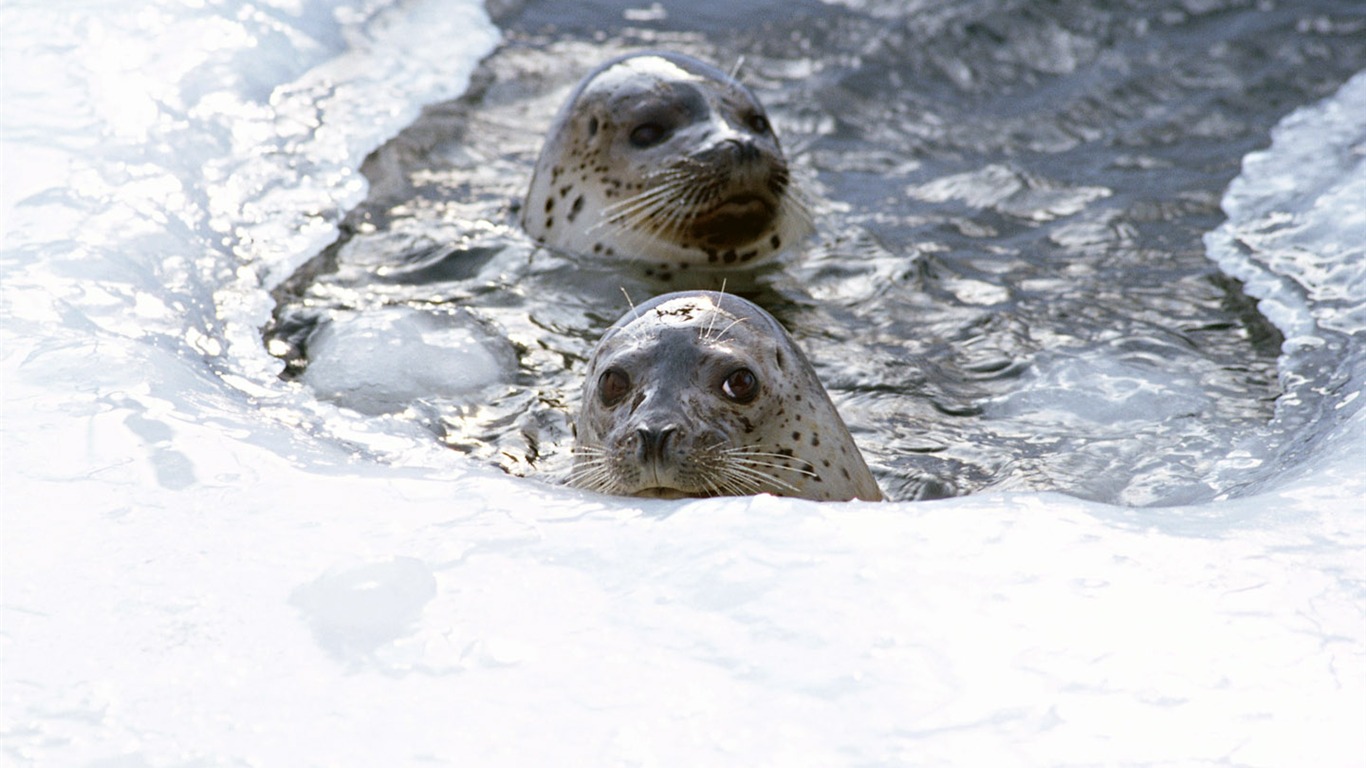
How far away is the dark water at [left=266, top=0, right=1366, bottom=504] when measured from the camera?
4715 mm

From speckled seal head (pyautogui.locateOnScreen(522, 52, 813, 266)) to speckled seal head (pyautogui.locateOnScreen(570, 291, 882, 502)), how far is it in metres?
1.67

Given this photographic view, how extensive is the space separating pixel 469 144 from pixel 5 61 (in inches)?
87.9

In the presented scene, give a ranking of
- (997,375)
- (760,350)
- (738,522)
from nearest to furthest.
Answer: (738,522), (760,350), (997,375)

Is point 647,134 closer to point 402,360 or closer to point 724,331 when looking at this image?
point 402,360

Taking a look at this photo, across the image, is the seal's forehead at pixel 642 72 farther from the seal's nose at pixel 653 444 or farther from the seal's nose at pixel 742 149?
the seal's nose at pixel 653 444

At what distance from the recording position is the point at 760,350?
398cm

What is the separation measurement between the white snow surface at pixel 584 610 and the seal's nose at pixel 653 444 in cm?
15

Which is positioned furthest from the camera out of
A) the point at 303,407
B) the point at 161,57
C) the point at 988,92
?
the point at 988,92

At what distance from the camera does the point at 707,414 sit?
3.74 meters

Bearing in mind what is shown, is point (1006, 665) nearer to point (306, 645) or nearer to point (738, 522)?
point (738, 522)

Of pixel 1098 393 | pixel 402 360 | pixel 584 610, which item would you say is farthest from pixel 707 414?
pixel 1098 393

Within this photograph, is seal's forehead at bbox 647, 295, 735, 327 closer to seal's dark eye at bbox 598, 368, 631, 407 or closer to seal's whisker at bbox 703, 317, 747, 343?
seal's whisker at bbox 703, 317, 747, 343

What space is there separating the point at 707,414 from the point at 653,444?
9.0 inches

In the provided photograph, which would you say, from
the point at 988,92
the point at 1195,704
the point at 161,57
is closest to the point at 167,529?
the point at 1195,704
